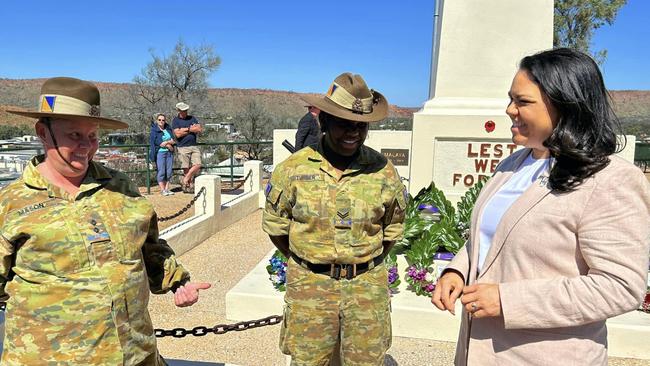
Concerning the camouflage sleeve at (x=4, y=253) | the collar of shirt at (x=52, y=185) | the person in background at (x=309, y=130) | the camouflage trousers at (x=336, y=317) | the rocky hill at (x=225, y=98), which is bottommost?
the camouflage trousers at (x=336, y=317)

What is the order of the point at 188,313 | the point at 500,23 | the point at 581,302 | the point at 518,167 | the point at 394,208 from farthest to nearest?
the point at 500,23
the point at 188,313
the point at 394,208
the point at 518,167
the point at 581,302

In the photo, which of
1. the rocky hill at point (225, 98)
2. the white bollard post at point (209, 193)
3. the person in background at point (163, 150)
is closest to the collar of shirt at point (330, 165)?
the white bollard post at point (209, 193)

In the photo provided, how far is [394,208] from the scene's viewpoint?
2.40m

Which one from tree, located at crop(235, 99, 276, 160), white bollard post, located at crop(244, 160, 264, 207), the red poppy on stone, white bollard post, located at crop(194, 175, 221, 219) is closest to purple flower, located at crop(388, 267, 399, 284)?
the red poppy on stone

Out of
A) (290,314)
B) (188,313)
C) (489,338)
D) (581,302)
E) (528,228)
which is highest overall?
(528,228)

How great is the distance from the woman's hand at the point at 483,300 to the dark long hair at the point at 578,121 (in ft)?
1.17

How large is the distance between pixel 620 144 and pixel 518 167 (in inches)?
12.3

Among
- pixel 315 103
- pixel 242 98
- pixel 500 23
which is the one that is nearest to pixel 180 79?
pixel 500 23

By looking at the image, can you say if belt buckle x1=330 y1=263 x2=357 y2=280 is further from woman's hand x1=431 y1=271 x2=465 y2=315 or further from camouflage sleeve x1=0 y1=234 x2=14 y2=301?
camouflage sleeve x1=0 y1=234 x2=14 y2=301

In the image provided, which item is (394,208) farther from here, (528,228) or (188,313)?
(188,313)

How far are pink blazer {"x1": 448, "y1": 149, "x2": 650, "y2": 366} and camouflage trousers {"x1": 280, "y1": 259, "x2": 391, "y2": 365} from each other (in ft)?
2.39

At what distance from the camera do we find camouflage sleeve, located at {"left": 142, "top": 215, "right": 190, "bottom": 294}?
6.19ft

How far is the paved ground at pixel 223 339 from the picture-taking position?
11.4 ft

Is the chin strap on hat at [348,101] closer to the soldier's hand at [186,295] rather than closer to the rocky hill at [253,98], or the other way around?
the soldier's hand at [186,295]
